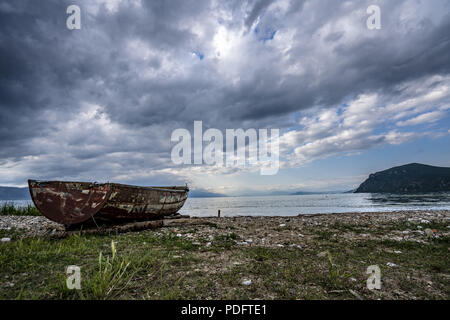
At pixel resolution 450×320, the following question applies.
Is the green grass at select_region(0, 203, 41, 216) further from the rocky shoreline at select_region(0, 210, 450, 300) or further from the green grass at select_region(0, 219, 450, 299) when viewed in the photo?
the green grass at select_region(0, 219, 450, 299)

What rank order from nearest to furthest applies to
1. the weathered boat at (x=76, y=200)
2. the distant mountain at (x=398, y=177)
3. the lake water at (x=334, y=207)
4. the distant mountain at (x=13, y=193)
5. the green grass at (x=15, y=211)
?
the weathered boat at (x=76, y=200), the green grass at (x=15, y=211), the lake water at (x=334, y=207), the distant mountain at (x=398, y=177), the distant mountain at (x=13, y=193)

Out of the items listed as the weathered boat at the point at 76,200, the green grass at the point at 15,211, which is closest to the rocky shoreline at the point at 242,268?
the weathered boat at the point at 76,200

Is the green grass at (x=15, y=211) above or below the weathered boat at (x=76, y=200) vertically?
below

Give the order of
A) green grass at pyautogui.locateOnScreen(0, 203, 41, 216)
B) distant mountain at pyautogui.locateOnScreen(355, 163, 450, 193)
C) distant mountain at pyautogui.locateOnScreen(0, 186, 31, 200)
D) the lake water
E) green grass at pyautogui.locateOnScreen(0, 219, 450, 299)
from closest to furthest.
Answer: green grass at pyautogui.locateOnScreen(0, 219, 450, 299), green grass at pyautogui.locateOnScreen(0, 203, 41, 216), the lake water, distant mountain at pyautogui.locateOnScreen(355, 163, 450, 193), distant mountain at pyautogui.locateOnScreen(0, 186, 31, 200)

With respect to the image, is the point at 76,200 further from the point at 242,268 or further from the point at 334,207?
the point at 334,207

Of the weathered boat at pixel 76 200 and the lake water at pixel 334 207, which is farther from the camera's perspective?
the lake water at pixel 334 207

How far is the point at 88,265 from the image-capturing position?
3943mm

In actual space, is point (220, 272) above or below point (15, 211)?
above

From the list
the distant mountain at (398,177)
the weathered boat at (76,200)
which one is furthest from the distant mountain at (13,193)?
the distant mountain at (398,177)

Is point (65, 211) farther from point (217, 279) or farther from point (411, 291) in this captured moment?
point (411, 291)

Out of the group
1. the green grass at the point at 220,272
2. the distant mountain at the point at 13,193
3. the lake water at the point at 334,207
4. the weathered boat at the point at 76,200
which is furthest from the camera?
the distant mountain at the point at 13,193

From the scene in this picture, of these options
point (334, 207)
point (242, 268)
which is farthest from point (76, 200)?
point (334, 207)

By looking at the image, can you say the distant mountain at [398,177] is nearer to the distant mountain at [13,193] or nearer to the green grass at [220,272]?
the green grass at [220,272]

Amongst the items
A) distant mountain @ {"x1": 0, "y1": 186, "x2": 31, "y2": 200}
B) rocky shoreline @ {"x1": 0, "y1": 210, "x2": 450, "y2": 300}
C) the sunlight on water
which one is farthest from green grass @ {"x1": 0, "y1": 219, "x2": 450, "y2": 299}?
distant mountain @ {"x1": 0, "y1": 186, "x2": 31, "y2": 200}
